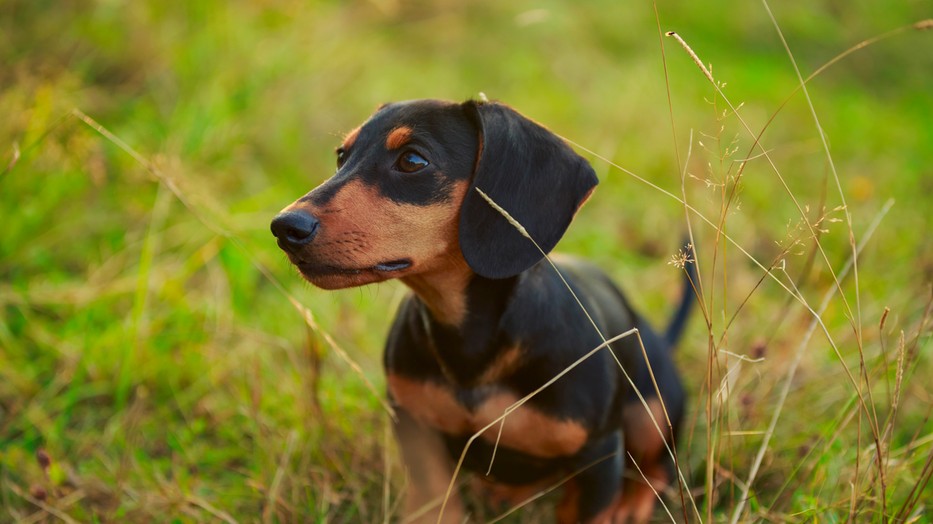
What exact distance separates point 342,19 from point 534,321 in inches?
200

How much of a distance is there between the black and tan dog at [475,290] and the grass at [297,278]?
304 millimetres

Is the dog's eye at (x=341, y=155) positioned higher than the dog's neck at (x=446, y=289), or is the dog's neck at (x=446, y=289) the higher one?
the dog's eye at (x=341, y=155)

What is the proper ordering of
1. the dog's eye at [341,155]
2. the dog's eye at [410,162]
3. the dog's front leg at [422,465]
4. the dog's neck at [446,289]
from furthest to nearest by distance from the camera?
the dog's front leg at [422,465]
the dog's eye at [341,155]
the dog's neck at [446,289]
the dog's eye at [410,162]

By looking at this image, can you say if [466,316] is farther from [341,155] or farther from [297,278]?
[297,278]

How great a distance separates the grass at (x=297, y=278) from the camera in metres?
2.99

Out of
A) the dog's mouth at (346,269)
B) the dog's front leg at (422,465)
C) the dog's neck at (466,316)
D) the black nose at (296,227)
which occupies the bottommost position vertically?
the dog's front leg at (422,465)

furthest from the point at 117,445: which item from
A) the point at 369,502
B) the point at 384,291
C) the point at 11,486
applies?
the point at 384,291

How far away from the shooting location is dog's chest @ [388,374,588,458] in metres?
2.66

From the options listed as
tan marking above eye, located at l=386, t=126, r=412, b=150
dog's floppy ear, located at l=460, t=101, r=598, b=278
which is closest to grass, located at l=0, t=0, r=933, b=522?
dog's floppy ear, located at l=460, t=101, r=598, b=278

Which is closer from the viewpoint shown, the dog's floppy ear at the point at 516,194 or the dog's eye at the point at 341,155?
the dog's floppy ear at the point at 516,194

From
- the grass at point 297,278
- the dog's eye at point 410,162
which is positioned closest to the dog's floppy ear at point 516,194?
the dog's eye at point 410,162

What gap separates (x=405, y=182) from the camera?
8.05 feet

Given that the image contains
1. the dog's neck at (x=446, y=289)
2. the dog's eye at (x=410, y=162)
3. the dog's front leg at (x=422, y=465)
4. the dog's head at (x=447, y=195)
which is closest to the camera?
the dog's head at (x=447, y=195)

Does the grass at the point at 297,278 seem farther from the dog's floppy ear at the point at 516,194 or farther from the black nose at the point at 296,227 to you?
the black nose at the point at 296,227
